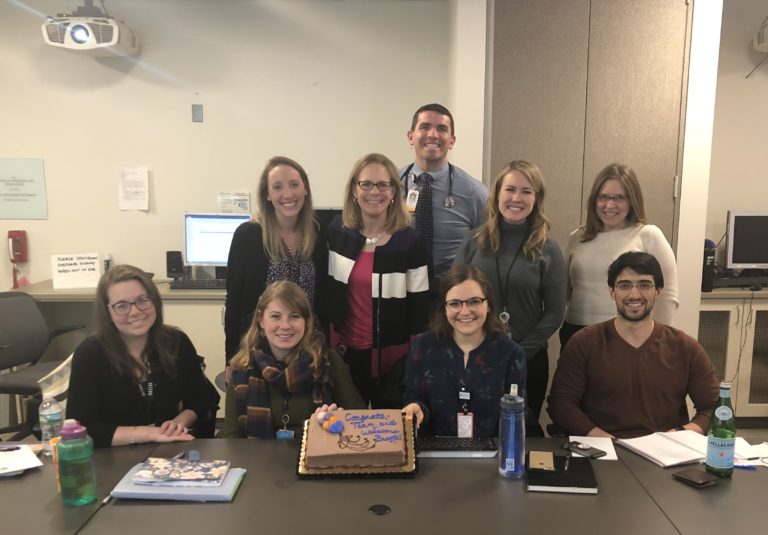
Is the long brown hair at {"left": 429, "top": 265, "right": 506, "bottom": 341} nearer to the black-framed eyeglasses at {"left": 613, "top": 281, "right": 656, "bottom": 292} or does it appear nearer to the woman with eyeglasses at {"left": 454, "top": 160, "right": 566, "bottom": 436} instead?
the woman with eyeglasses at {"left": 454, "top": 160, "right": 566, "bottom": 436}

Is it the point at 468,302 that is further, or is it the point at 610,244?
the point at 610,244

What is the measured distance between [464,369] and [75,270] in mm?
3040

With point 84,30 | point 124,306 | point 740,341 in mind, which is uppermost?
point 84,30

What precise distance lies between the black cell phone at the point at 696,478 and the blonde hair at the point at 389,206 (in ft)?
4.11

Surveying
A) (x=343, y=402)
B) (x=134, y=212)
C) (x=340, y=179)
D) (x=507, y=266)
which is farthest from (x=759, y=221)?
(x=134, y=212)

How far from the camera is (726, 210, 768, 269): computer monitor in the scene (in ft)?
12.5

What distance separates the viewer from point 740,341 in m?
3.59

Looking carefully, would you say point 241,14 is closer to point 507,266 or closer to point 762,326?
point 507,266

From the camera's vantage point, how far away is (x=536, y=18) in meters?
3.32

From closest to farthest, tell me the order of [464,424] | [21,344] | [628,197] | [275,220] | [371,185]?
1. [464,424]
2. [371,185]
3. [275,220]
4. [628,197]
5. [21,344]

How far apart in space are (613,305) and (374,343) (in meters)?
1.11

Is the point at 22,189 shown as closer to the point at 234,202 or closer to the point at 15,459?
the point at 234,202

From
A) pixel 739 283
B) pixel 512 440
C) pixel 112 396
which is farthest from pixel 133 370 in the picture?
pixel 739 283

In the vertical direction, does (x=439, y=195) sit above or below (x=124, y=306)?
above
